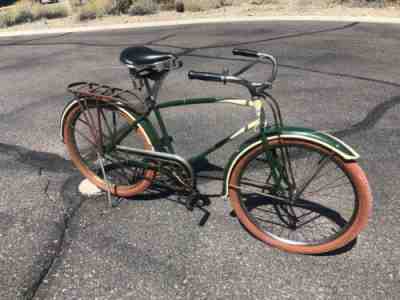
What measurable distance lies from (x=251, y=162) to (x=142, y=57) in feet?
4.24

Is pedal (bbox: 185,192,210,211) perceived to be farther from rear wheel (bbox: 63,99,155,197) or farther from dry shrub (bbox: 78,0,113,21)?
dry shrub (bbox: 78,0,113,21)

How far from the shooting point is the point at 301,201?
3.21 meters

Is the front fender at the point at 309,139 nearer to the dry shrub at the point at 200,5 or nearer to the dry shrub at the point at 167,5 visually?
the dry shrub at the point at 200,5

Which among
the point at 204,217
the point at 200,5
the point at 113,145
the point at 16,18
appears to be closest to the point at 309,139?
the point at 204,217

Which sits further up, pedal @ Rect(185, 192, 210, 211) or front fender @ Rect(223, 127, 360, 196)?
front fender @ Rect(223, 127, 360, 196)

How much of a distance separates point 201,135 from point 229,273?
2223 mm

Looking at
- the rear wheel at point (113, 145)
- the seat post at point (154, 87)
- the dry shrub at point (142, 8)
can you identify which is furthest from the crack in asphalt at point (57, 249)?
the dry shrub at point (142, 8)

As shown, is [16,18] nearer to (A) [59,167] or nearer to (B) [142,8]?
(B) [142,8]

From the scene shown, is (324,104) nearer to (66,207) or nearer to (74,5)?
(66,207)

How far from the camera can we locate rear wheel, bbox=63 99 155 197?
316 cm

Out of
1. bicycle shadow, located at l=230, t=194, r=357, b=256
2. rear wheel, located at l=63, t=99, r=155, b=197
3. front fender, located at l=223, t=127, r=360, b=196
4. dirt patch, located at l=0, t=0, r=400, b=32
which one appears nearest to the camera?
front fender, located at l=223, t=127, r=360, b=196

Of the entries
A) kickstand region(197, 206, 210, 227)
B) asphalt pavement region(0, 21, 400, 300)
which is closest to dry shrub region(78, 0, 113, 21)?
asphalt pavement region(0, 21, 400, 300)

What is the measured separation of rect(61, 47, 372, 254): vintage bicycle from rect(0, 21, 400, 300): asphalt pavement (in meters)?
0.19

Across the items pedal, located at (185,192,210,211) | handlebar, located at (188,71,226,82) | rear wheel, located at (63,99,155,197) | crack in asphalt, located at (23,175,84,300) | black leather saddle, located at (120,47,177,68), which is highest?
black leather saddle, located at (120,47,177,68)
